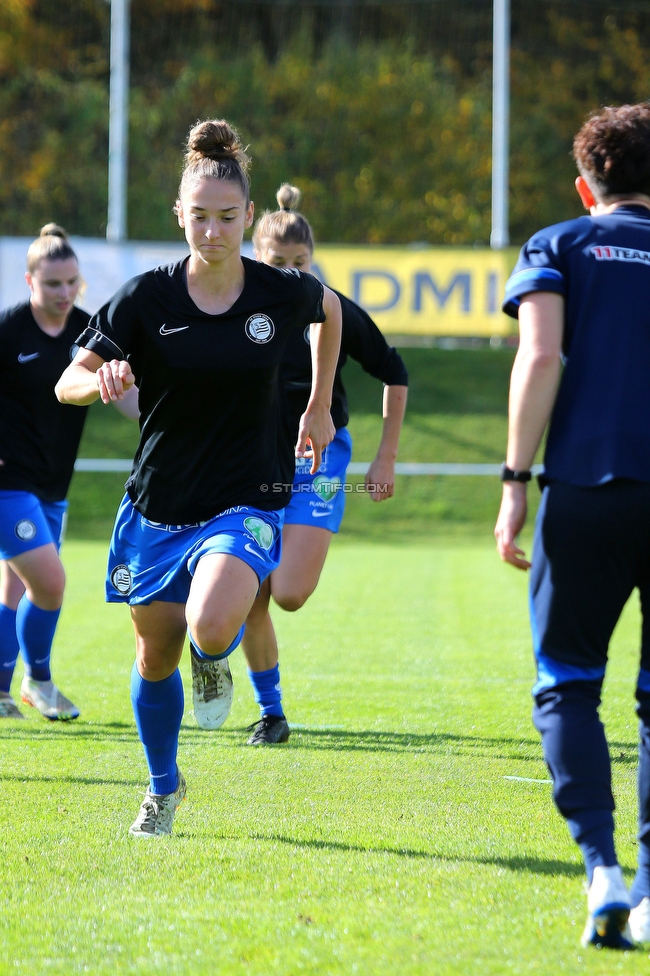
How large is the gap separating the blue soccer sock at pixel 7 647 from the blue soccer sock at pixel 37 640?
144mm

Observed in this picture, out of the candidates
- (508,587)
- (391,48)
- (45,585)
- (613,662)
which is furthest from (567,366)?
(391,48)

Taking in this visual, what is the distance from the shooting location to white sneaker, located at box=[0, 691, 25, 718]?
5.64 meters

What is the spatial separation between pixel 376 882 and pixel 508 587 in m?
8.19

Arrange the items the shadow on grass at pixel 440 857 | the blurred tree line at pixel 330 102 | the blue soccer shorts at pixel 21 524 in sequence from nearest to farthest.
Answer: the shadow on grass at pixel 440 857
the blue soccer shorts at pixel 21 524
the blurred tree line at pixel 330 102

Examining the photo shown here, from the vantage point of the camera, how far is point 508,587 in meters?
11.2

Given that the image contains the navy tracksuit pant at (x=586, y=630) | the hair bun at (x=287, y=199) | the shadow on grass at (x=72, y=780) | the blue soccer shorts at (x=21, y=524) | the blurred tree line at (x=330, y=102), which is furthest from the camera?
the blurred tree line at (x=330, y=102)

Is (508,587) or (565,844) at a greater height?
(565,844)

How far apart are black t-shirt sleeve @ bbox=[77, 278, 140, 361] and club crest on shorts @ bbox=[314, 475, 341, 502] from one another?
1906mm

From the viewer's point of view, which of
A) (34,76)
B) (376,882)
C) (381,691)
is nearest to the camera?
(376,882)

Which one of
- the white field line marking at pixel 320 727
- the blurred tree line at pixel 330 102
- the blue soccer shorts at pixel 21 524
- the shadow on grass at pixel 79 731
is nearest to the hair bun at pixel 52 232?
the blue soccer shorts at pixel 21 524

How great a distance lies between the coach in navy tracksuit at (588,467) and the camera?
8.81ft

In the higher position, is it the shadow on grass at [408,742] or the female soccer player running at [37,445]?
the female soccer player running at [37,445]

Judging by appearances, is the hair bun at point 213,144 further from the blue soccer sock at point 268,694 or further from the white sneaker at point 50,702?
the white sneaker at point 50,702

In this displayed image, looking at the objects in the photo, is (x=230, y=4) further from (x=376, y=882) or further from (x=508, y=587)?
(x=376, y=882)
